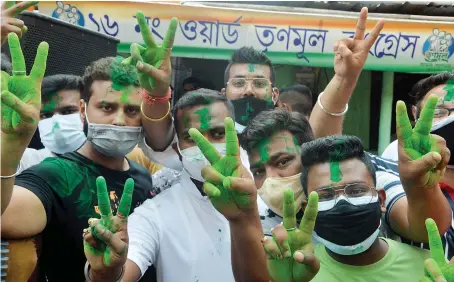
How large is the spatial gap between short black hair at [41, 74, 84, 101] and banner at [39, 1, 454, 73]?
4.23 feet

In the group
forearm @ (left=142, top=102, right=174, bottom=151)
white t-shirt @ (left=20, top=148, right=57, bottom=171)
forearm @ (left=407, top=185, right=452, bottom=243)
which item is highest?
forearm @ (left=142, top=102, right=174, bottom=151)

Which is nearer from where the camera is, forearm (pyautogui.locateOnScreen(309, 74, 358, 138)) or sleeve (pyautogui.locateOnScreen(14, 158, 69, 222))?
sleeve (pyautogui.locateOnScreen(14, 158, 69, 222))

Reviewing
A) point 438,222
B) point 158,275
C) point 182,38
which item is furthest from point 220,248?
point 182,38

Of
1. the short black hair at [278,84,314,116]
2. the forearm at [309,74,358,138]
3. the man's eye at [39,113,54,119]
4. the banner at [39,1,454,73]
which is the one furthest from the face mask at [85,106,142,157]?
the banner at [39,1,454,73]

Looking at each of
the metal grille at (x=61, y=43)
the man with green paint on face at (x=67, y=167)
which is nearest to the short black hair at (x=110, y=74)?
the man with green paint on face at (x=67, y=167)

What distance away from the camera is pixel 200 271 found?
2.07 m

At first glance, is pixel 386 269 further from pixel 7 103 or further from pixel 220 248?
pixel 7 103

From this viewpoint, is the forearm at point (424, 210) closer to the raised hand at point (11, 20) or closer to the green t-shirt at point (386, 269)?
the green t-shirt at point (386, 269)

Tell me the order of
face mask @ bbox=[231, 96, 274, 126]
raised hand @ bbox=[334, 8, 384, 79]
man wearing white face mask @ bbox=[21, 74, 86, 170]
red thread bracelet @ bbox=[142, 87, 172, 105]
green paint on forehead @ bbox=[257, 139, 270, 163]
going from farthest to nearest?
face mask @ bbox=[231, 96, 274, 126]
man wearing white face mask @ bbox=[21, 74, 86, 170]
raised hand @ bbox=[334, 8, 384, 79]
green paint on forehead @ bbox=[257, 139, 270, 163]
red thread bracelet @ bbox=[142, 87, 172, 105]

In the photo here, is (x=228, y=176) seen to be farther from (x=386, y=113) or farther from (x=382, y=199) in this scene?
(x=386, y=113)

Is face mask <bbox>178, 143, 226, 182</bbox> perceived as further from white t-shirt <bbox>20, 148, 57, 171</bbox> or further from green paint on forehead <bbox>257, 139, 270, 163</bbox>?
white t-shirt <bbox>20, 148, 57, 171</bbox>

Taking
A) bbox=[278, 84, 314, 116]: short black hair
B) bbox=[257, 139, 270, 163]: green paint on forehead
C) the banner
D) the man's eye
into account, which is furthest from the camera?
the banner

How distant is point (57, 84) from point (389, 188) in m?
1.89

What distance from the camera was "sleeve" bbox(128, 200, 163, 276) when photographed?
2.00m
